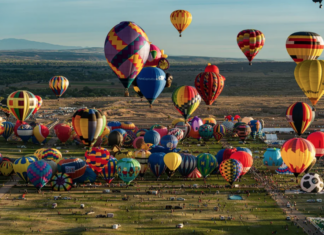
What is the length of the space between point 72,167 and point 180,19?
79.7 feet

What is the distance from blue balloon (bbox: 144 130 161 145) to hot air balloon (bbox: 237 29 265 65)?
45.3 ft

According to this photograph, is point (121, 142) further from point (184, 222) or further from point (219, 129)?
point (184, 222)

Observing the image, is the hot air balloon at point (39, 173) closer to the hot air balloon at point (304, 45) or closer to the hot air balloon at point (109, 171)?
the hot air balloon at point (109, 171)

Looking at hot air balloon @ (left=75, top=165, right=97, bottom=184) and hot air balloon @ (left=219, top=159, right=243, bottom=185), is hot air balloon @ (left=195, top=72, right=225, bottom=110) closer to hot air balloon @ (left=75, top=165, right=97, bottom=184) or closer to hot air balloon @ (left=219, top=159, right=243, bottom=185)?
hot air balloon @ (left=219, top=159, right=243, bottom=185)

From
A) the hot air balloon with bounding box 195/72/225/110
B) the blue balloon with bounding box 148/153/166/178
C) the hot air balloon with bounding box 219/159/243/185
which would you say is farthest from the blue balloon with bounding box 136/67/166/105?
the hot air balloon with bounding box 219/159/243/185

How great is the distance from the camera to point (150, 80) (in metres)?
43.3

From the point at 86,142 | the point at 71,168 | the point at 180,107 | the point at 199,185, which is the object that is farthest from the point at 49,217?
the point at 180,107

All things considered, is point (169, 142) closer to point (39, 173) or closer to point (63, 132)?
point (63, 132)

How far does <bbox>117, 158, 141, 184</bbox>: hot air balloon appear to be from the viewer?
128 ft

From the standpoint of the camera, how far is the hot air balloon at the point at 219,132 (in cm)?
6003

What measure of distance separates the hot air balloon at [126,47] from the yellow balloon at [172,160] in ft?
24.3

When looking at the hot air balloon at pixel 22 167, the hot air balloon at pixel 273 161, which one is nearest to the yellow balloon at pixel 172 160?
the hot air balloon at pixel 273 161

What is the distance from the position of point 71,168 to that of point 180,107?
14986mm

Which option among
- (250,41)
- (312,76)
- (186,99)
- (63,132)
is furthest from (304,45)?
(63,132)
